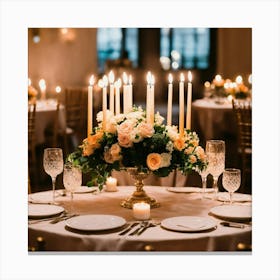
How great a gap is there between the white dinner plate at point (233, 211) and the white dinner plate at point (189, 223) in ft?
0.36

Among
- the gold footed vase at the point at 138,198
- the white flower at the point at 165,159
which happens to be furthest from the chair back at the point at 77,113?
the white flower at the point at 165,159

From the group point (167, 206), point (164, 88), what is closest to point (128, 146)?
point (167, 206)

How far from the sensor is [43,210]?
2.66 m

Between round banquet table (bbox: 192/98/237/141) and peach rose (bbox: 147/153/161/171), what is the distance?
453cm

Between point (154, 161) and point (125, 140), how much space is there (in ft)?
0.53

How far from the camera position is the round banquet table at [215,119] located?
7016mm

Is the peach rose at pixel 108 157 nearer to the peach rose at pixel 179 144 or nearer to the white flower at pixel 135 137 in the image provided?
the white flower at pixel 135 137

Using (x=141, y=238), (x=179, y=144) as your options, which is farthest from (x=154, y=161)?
(x=141, y=238)

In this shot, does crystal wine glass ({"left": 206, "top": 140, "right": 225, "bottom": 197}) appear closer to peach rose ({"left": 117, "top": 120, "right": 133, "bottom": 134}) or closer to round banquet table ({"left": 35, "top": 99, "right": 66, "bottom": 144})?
peach rose ({"left": 117, "top": 120, "right": 133, "bottom": 134})

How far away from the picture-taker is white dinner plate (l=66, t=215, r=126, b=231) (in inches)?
95.7

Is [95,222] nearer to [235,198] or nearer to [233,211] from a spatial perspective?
[233,211]
